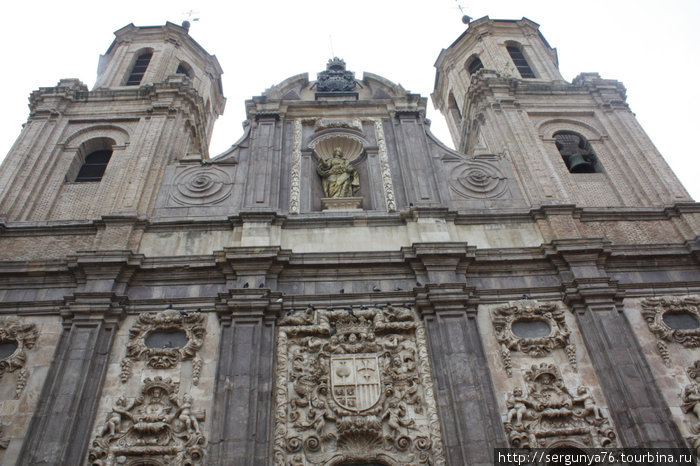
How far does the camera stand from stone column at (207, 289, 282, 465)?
27.3 ft

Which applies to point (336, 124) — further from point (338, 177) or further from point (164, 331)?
point (164, 331)

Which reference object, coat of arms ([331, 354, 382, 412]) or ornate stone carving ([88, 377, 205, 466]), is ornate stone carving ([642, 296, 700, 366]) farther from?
ornate stone carving ([88, 377, 205, 466])

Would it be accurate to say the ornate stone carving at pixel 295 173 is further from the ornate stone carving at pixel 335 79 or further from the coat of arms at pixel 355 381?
the coat of arms at pixel 355 381

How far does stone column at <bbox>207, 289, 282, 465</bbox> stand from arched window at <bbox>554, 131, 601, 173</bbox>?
29.7 ft

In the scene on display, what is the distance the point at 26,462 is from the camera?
26.7 feet

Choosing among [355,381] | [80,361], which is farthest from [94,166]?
[355,381]

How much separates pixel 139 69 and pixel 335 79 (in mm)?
6974

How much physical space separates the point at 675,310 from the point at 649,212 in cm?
289

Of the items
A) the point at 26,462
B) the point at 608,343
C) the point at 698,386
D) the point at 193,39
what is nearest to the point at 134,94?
the point at 193,39

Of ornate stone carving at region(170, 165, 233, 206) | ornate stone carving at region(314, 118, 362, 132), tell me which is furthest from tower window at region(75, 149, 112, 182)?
ornate stone carving at region(314, 118, 362, 132)

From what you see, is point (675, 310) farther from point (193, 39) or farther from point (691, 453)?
point (193, 39)

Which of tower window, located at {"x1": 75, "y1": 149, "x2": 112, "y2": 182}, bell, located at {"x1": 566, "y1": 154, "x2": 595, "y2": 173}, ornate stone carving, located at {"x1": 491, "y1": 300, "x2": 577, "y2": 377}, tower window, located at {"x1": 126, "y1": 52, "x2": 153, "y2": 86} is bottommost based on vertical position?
ornate stone carving, located at {"x1": 491, "y1": 300, "x2": 577, "y2": 377}

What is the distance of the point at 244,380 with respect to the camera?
898 cm

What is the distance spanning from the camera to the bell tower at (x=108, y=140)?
12.7 meters
